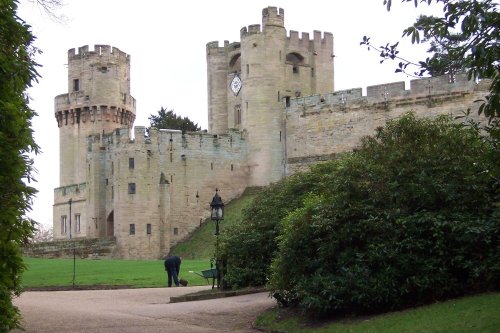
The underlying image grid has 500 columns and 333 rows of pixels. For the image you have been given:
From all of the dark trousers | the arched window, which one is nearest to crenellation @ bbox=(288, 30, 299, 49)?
the arched window

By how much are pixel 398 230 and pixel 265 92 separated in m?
48.4

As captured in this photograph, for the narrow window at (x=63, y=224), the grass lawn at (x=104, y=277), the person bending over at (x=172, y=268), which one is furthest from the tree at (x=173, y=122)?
the person bending over at (x=172, y=268)

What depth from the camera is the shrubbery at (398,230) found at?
15789 mm

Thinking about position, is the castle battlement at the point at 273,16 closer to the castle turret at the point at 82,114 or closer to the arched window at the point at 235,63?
the arched window at the point at 235,63

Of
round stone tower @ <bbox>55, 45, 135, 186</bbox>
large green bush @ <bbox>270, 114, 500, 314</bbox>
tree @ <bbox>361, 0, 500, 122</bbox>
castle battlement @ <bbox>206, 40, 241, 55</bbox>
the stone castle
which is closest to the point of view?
tree @ <bbox>361, 0, 500, 122</bbox>

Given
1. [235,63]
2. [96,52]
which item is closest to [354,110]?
[235,63]

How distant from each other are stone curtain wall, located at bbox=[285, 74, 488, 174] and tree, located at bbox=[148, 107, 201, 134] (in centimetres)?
1804

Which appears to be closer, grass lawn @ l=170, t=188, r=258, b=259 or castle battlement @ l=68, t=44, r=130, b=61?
grass lawn @ l=170, t=188, r=258, b=259

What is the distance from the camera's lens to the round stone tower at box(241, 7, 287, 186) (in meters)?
64.1

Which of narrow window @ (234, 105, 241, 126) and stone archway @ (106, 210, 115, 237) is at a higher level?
narrow window @ (234, 105, 241, 126)

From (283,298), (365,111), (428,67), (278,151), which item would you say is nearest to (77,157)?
(278,151)

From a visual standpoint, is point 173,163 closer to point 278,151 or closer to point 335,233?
point 278,151

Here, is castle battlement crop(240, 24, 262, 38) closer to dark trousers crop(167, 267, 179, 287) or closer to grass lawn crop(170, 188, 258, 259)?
grass lawn crop(170, 188, 258, 259)

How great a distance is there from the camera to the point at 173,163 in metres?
61.7
